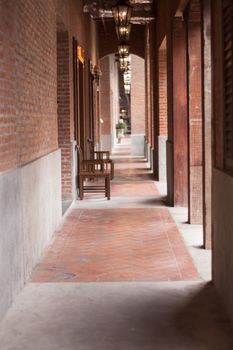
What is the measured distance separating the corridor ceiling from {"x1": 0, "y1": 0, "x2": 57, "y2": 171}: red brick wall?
16.4ft

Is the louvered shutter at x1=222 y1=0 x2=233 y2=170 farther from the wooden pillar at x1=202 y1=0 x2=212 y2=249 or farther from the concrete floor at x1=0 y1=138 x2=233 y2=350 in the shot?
the wooden pillar at x1=202 y1=0 x2=212 y2=249

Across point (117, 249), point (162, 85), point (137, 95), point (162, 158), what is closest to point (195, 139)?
point (117, 249)

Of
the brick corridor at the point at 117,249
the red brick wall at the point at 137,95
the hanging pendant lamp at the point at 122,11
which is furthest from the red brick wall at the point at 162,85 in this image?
the red brick wall at the point at 137,95

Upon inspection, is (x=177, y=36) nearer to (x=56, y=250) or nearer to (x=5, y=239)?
(x=56, y=250)

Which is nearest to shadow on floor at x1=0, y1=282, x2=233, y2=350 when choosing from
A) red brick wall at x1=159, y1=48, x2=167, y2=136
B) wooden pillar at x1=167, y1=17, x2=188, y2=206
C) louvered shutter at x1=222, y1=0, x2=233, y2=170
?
louvered shutter at x1=222, y1=0, x2=233, y2=170

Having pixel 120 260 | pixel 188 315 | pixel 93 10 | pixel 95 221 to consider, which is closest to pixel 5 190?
pixel 188 315

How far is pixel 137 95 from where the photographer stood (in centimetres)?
2508

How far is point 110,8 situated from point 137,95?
11.9m

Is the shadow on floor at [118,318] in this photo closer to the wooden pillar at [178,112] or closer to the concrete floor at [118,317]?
the concrete floor at [118,317]

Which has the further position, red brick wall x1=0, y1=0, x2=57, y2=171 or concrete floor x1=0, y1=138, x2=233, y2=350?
red brick wall x1=0, y1=0, x2=57, y2=171

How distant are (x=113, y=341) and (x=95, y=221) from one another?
4.96 m

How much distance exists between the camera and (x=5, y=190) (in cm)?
465

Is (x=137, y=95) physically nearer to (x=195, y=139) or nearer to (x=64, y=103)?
(x=64, y=103)

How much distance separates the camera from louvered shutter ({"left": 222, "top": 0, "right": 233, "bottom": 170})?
14.2ft
